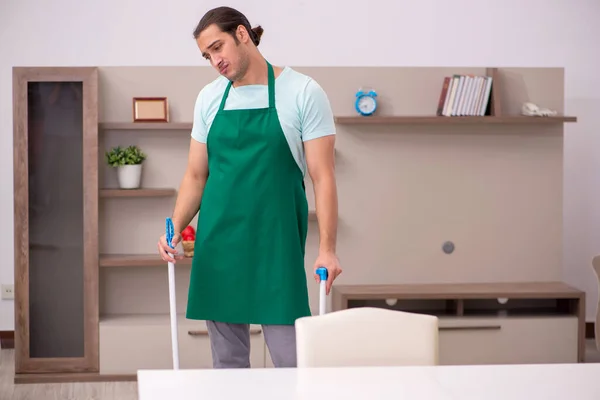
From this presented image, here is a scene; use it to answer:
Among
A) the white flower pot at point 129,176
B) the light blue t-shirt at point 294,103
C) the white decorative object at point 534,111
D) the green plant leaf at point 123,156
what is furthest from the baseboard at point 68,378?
the white decorative object at point 534,111

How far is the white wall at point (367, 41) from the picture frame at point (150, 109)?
93cm

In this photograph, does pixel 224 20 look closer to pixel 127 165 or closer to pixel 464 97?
pixel 127 165

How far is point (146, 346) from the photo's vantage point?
443cm

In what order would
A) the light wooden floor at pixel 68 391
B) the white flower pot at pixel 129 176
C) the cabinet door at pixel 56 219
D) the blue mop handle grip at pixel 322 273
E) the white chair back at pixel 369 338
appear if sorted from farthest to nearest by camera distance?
the white flower pot at pixel 129 176
the cabinet door at pixel 56 219
the light wooden floor at pixel 68 391
the blue mop handle grip at pixel 322 273
the white chair back at pixel 369 338

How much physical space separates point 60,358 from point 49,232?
64cm

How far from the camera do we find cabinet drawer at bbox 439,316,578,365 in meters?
4.50

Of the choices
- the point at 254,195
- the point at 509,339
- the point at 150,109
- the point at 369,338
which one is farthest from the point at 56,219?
the point at 369,338

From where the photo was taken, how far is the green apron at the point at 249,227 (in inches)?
96.0

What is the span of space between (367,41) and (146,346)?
241cm

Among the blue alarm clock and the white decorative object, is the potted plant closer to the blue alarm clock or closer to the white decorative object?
the blue alarm clock

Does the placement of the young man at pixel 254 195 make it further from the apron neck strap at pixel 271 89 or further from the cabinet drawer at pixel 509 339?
the cabinet drawer at pixel 509 339

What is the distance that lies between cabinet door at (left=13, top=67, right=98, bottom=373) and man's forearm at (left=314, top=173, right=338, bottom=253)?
2.20 metres

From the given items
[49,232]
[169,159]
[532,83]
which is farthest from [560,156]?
[49,232]

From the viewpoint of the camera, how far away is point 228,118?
246 centimetres
